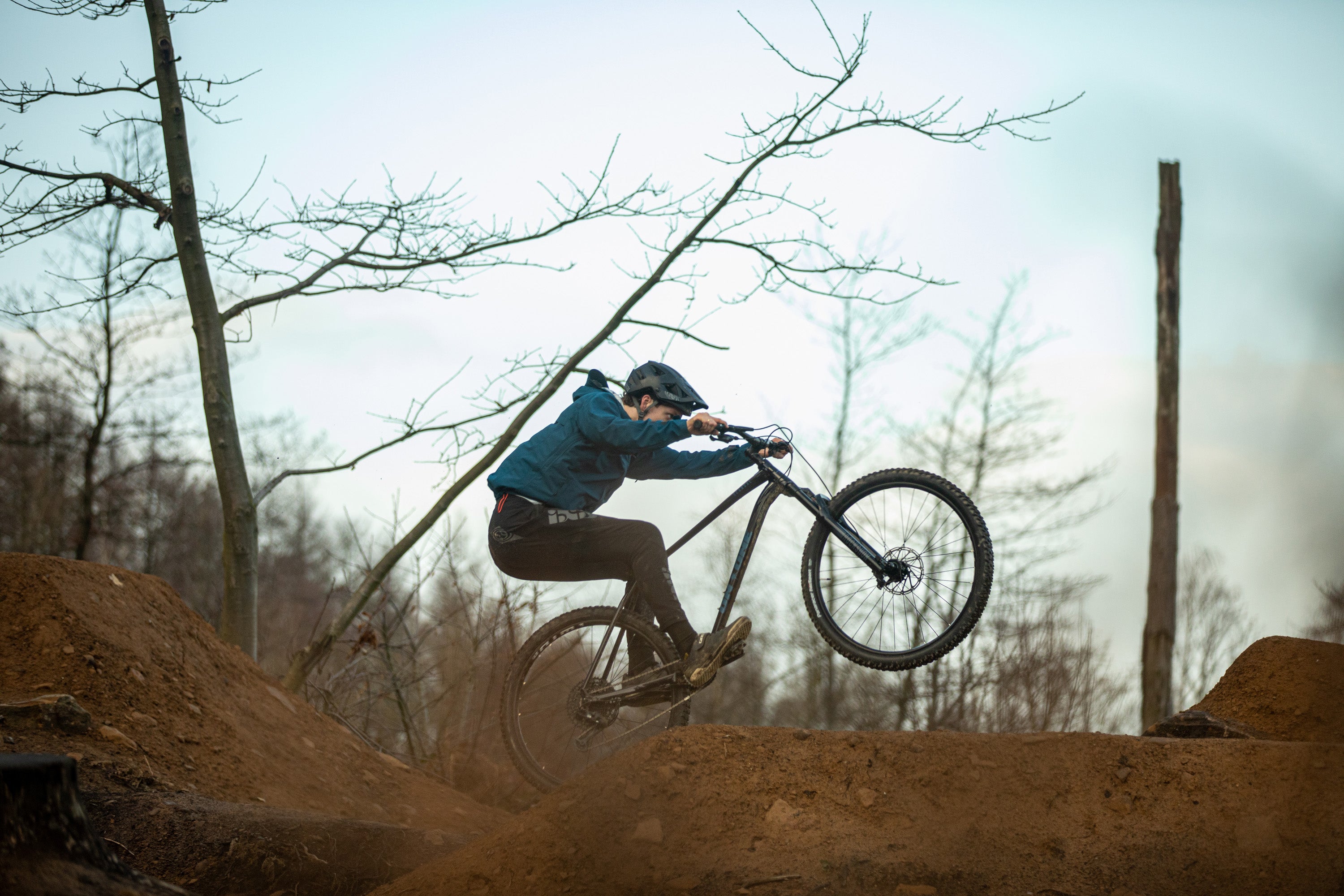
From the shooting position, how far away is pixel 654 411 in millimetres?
4977

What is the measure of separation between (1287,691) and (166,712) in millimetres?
5909

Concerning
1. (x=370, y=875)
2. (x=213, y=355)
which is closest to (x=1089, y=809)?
(x=370, y=875)

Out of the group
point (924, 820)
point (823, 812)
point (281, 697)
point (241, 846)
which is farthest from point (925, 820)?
point (281, 697)

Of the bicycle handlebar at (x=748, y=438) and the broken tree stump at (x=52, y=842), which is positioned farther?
the bicycle handlebar at (x=748, y=438)

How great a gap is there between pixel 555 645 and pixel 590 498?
2.57 feet

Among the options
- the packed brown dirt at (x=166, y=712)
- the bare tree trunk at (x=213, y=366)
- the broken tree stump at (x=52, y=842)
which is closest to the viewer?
the broken tree stump at (x=52, y=842)

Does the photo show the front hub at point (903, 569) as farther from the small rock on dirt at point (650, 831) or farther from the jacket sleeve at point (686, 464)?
the small rock on dirt at point (650, 831)

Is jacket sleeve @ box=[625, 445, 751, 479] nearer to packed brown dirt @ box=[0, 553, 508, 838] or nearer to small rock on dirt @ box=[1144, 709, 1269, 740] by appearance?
packed brown dirt @ box=[0, 553, 508, 838]

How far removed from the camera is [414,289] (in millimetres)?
8773

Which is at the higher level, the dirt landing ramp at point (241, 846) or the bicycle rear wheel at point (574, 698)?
the bicycle rear wheel at point (574, 698)

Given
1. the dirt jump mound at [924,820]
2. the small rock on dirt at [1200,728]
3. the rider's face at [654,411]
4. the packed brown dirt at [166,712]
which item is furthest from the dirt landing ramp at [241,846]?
the small rock on dirt at [1200,728]

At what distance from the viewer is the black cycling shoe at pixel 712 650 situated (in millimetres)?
4387

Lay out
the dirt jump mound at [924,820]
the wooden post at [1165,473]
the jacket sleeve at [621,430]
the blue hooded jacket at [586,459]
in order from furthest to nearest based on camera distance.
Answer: the wooden post at [1165,473] < the blue hooded jacket at [586,459] < the jacket sleeve at [621,430] < the dirt jump mound at [924,820]

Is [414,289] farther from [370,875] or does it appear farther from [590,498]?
[370,875]
